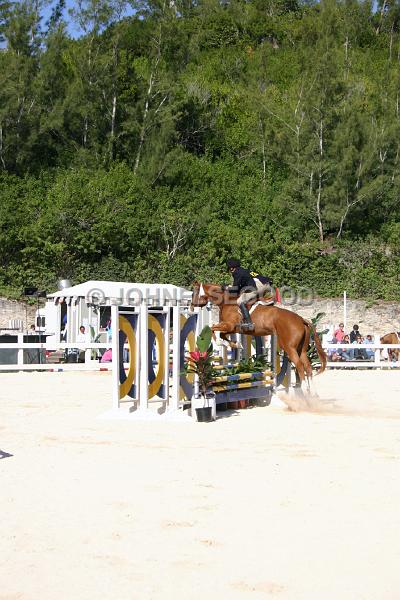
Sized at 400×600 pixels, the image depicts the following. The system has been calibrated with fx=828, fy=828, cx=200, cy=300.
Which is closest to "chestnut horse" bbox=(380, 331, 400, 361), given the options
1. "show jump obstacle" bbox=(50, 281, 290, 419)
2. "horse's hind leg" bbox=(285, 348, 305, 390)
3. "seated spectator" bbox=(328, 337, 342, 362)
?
"seated spectator" bbox=(328, 337, 342, 362)

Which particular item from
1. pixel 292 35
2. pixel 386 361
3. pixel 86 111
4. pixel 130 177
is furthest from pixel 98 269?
pixel 292 35

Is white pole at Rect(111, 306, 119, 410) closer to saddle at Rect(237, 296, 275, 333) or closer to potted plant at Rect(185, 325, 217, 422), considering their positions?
potted plant at Rect(185, 325, 217, 422)

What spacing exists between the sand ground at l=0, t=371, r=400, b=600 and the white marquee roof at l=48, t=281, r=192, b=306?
15634mm

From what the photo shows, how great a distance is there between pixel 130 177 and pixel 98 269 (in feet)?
26.3

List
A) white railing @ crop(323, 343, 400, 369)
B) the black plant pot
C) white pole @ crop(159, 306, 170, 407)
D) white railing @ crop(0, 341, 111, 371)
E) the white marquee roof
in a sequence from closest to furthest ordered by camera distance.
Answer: the black plant pot → white pole @ crop(159, 306, 170, 407) → white railing @ crop(0, 341, 111, 371) → white railing @ crop(323, 343, 400, 369) → the white marquee roof

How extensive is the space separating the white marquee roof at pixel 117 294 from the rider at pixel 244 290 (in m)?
12.3

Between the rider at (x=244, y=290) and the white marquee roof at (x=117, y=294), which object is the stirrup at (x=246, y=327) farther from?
the white marquee roof at (x=117, y=294)

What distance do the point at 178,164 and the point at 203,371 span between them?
3448 centimetres

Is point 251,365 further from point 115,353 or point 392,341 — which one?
point 392,341

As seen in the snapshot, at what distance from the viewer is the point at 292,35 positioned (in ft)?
228

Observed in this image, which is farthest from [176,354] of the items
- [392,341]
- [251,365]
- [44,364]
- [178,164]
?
[178,164]

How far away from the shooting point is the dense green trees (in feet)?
126

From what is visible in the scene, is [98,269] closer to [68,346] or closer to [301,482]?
[68,346]

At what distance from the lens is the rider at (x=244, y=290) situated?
47.4 ft
